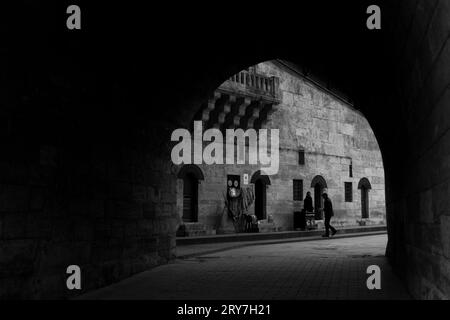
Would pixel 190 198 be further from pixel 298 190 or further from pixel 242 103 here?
pixel 298 190

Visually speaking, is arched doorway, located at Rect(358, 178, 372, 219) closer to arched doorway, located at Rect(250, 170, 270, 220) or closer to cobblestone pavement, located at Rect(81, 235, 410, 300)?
arched doorway, located at Rect(250, 170, 270, 220)

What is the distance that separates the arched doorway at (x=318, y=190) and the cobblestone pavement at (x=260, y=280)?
39.5ft

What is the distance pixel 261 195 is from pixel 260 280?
533 inches

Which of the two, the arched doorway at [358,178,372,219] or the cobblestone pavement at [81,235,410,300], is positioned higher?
the arched doorway at [358,178,372,219]

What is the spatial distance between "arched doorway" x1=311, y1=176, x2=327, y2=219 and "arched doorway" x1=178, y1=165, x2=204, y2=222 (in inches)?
264

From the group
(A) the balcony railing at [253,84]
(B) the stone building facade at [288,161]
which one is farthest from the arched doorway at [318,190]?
(A) the balcony railing at [253,84]

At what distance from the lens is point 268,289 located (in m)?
6.79

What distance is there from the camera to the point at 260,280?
7695 millimetres

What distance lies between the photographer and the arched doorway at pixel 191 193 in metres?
18.5

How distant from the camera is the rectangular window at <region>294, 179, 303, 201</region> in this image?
22.5 meters

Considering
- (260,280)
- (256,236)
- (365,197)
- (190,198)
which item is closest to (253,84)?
(190,198)

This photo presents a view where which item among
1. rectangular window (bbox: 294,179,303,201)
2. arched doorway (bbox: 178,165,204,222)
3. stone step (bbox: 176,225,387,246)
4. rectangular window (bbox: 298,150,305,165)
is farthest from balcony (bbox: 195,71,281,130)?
stone step (bbox: 176,225,387,246)

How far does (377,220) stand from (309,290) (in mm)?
20456
